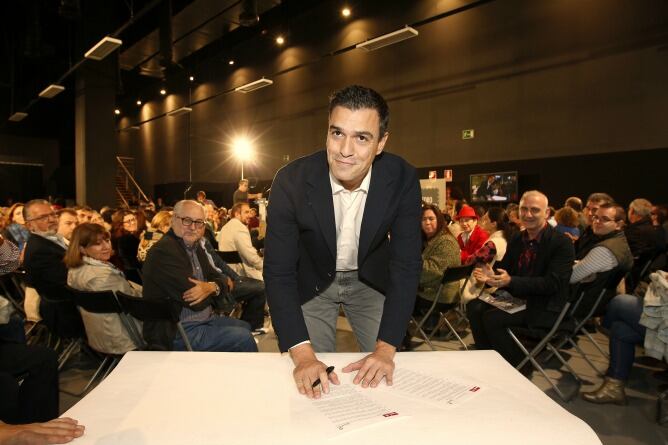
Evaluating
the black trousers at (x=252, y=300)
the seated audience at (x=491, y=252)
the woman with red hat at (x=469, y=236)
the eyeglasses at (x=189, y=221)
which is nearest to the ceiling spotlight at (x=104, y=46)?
the black trousers at (x=252, y=300)

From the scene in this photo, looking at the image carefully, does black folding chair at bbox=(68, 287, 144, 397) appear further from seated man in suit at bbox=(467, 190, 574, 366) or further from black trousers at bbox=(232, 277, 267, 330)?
seated man in suit at bbox=(467, 190, 574, 366)

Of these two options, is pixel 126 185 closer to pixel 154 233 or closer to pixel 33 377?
pixel 154 233

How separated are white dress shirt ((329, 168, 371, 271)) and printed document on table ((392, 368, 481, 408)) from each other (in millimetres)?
575

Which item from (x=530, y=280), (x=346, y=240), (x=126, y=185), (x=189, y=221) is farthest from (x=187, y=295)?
(x=126, y=185)

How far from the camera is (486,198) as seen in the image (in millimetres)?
9523

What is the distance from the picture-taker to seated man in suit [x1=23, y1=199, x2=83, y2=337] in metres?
3.07

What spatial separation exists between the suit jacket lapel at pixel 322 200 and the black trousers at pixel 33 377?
1.89 m

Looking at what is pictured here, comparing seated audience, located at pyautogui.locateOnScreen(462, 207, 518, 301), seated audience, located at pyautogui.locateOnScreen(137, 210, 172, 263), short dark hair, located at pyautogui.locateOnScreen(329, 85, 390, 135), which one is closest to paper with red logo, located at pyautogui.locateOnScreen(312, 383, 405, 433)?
short dark hair, located at pyautogui.locateOnScreen(329, 85, 390, 135)

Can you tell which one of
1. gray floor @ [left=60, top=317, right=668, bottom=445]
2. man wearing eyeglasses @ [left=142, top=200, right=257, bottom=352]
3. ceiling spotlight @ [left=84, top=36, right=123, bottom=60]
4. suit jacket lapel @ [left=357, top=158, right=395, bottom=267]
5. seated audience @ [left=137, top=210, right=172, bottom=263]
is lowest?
gray floor @ [left=60, top=317, right=668, bottom=445]

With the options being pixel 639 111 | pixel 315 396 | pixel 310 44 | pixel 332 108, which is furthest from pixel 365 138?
pixel 310 44

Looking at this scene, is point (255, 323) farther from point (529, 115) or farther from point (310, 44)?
point (310, 44)

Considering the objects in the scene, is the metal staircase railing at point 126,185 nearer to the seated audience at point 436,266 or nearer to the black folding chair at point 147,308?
the seated audience at point 436,266

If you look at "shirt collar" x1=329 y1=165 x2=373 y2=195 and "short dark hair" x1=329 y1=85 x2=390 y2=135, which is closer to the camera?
"short dark hair" x1=329 y1=85 x2=390 y2=135

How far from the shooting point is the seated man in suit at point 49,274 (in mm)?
3066
